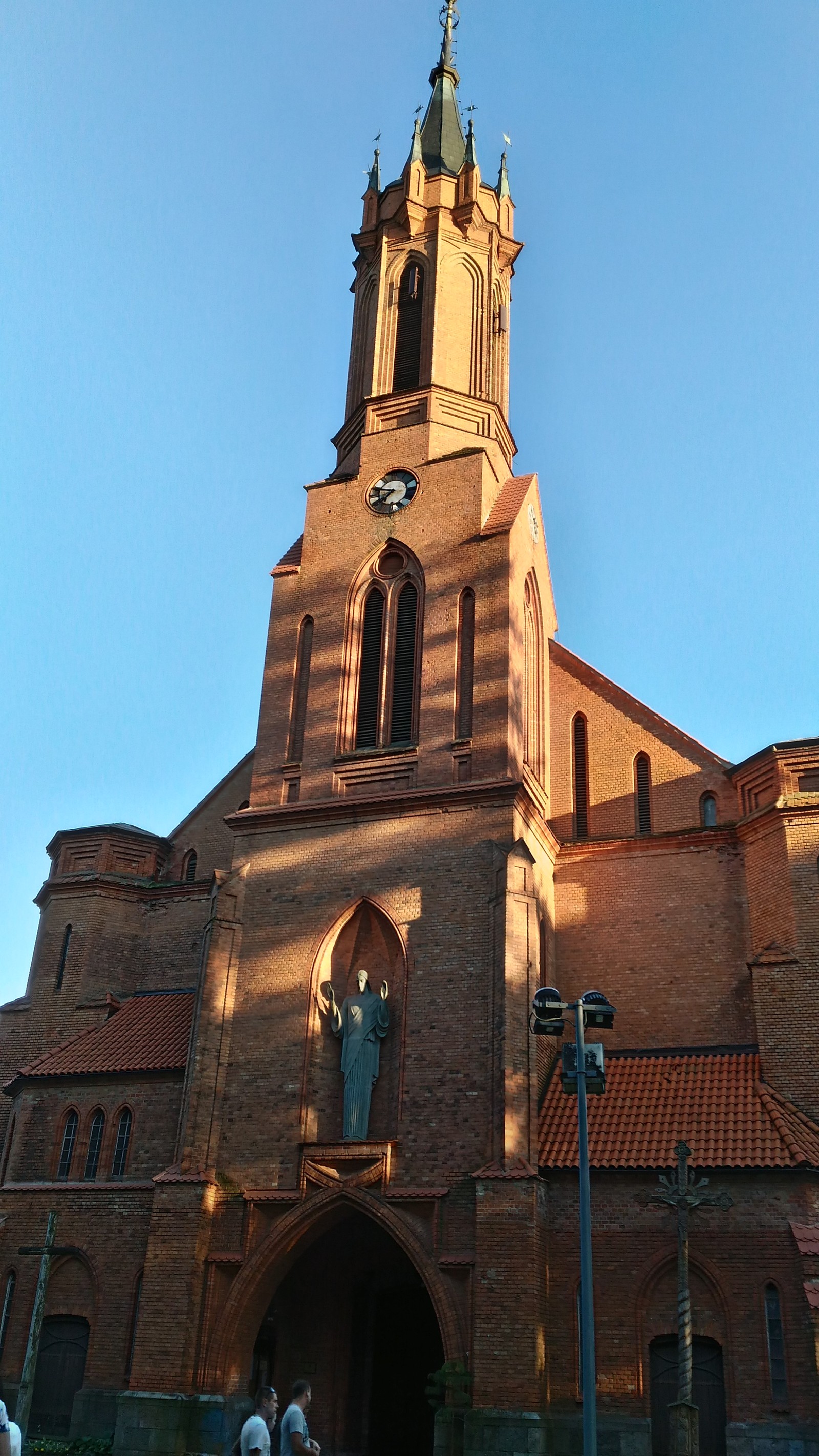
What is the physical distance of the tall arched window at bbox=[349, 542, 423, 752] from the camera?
81.5ft

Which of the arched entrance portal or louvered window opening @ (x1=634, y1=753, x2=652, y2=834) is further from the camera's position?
louvered window opening @ (x1=634, y1=753, x2=652, y2=834)

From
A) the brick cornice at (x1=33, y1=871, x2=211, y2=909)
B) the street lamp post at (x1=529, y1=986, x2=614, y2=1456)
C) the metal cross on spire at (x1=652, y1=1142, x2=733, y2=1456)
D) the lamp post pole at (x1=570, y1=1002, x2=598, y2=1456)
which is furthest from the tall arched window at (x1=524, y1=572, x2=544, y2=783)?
the lamp post pole at (x1=570, y1=1002, x2=598, y2=1456)

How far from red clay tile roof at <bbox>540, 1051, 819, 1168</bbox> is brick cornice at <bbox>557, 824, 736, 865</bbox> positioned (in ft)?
13.2

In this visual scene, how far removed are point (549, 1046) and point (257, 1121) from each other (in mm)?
5036

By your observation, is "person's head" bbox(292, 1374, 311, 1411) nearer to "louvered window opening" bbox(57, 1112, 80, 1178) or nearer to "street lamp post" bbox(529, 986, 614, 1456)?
"street lamp post" bbox(529, 986, 614, 1456)

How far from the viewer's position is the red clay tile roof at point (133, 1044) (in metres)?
23.8

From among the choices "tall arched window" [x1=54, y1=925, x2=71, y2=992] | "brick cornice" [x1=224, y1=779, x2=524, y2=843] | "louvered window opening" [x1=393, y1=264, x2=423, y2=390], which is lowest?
"tall arched window" [x1=54, y1=925, x2=71, y2=992]

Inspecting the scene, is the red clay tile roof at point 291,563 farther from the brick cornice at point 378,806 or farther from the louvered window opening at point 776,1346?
the louvered window opening at point 776,1346

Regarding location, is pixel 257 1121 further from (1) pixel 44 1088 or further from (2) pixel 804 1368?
(2) pixel 804 1368

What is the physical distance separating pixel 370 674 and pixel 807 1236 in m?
12.6

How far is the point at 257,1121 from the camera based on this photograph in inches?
851

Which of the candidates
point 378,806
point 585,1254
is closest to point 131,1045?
point 378,806

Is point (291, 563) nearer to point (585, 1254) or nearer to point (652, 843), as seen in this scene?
point (652, 843)

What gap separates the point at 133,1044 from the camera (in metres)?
24.6
